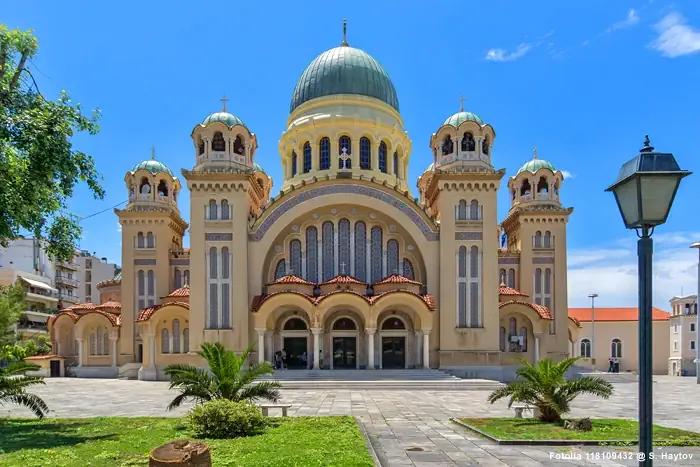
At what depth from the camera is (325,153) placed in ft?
134

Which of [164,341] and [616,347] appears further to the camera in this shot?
[616,347]

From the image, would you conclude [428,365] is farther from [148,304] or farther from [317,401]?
[148,304]

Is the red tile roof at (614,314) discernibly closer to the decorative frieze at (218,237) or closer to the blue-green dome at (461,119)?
the blue-green dome at (461,119)

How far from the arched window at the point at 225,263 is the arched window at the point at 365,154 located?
1127 cm

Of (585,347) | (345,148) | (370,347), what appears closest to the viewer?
(370,347)

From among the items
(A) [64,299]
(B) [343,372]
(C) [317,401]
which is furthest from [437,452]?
(A) [64,299]

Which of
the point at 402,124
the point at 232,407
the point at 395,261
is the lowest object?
the point at 232,407

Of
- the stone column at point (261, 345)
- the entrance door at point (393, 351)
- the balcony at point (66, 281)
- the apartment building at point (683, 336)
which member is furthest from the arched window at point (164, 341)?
the balcony at point (66, 281)

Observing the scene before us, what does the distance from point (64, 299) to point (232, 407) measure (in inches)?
2595

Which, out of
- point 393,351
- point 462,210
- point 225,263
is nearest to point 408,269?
point 462,210

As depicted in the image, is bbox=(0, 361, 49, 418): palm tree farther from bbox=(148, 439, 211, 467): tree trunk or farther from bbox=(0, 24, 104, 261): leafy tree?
bbox=(148, 439, 211, 467): tree trunk

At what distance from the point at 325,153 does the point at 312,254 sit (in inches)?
305

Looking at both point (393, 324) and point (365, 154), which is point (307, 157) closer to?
point (365, 154)

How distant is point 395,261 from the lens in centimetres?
3706
